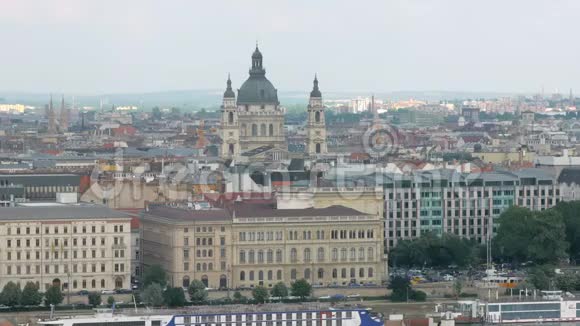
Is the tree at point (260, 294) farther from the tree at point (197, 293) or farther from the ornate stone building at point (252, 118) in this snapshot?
the ornate stone building at point (252, 118)

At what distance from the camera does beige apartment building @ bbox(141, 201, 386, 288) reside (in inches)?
2960

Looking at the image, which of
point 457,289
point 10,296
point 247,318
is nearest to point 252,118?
point 457,289

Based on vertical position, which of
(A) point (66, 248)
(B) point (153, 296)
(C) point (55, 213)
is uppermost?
(C) point (55, 213)

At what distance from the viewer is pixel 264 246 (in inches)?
2987

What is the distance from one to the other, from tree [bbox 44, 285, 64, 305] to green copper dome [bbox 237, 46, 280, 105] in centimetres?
5028

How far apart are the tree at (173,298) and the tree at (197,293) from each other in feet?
2.64

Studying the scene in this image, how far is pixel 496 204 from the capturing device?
293 feet

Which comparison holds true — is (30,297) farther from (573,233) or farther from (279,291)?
(573,233)

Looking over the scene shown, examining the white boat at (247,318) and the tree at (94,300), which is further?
the tree at (94,300)

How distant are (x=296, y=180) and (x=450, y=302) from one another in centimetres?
1644

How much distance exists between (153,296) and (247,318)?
18.4 feet

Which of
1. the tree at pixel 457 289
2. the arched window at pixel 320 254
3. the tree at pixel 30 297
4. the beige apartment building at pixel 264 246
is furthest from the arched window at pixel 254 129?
the tree at pixel 30 297

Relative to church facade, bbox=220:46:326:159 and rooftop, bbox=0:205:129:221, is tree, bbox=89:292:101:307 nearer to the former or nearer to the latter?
rooftop, bbox=0:205:129:221

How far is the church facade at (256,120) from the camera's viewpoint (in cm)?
11831
